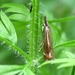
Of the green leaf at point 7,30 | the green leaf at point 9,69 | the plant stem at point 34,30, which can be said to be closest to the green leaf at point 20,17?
the green leaf at point 7,30

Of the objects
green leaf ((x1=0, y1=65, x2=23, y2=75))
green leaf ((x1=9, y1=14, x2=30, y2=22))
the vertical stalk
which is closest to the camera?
green leaf ((x1=0, y1=65, x2=23, y2=75))

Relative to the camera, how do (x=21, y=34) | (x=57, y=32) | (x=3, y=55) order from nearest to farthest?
(x=57, y=32) → (x=21, y=34) → (x=3, y=55)

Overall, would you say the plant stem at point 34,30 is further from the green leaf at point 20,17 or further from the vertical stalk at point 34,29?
the green leaf at point 20,17

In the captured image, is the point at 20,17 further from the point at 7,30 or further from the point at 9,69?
the point at 9,69

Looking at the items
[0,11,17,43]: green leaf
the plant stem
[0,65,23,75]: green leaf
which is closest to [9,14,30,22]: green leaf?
[0,11,17,43]: green leaf

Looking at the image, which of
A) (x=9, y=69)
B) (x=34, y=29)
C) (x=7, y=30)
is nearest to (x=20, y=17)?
(x=7, y=30)

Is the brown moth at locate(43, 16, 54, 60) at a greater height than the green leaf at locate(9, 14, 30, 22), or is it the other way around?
the green leaf at locate(9, 14, 30, 22)

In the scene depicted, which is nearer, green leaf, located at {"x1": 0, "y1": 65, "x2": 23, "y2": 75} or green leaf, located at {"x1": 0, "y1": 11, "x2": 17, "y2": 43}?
green leaf, located at {"x1": 0, "y1": 65, "x2": 23, "y2": 75}

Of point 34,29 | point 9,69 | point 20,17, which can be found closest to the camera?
point 9,69

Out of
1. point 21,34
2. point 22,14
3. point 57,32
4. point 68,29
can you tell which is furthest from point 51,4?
point 22,14

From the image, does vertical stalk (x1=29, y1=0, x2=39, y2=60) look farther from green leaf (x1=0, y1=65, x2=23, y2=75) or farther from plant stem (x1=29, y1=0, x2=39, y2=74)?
green leaf (x1=0, y1=65, x2=23, y2=75)

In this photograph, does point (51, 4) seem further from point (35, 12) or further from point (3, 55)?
point (35, 12)
